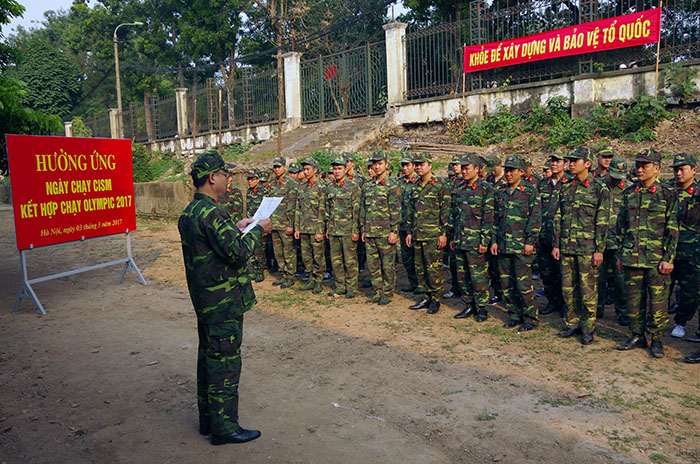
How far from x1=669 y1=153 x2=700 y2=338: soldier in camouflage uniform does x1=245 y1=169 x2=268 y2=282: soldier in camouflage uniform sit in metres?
6.00

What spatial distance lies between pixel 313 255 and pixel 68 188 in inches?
141

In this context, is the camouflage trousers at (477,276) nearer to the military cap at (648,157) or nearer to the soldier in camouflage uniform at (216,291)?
the military cap at (648,157)

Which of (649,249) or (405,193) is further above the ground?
(405,193)

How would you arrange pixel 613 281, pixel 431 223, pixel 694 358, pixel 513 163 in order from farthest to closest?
pixel 431 223, pixel 613 281, pixel 513 163, pixel 694 358

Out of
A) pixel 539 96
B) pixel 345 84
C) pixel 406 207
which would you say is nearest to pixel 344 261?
pixel 406 207

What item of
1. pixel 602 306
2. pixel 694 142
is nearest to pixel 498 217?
pixel 602 306

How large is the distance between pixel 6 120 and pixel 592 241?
8011mm

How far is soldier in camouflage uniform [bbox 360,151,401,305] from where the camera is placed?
7.01 meters

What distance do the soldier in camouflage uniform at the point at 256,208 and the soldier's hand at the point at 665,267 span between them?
5945 millimetres

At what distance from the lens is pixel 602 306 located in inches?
250

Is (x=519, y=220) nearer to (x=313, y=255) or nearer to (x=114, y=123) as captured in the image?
(x=313, y=255)

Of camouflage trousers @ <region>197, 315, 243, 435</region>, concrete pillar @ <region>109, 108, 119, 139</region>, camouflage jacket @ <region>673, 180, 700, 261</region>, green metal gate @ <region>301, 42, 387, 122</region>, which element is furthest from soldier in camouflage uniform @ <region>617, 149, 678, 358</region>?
concrete pillar @ <region>109, 108, 119, 139</region>

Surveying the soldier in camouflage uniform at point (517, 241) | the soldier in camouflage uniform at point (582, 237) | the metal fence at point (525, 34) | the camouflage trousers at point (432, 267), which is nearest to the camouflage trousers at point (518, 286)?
the soldier in camouflage uniform at point (517, 241)

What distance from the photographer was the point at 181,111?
25.1 metres
